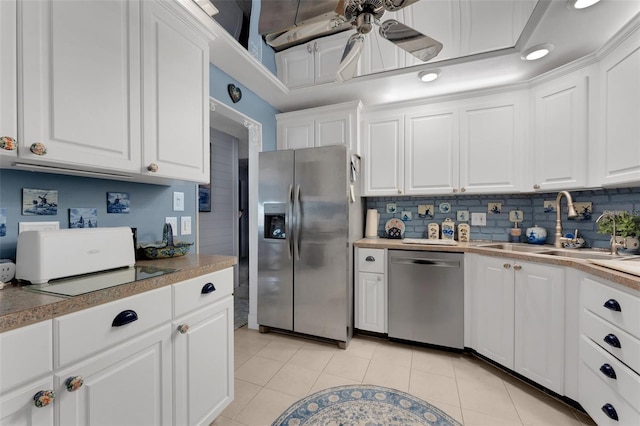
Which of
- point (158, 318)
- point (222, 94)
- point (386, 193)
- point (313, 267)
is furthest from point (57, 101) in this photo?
point (386, 193)

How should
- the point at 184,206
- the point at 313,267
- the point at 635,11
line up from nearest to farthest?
the point at 635,11 → the point at 184,206 → the point at 313,267

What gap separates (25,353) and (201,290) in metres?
0.65

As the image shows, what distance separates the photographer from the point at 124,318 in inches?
38.2

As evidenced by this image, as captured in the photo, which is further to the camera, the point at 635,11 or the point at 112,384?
the point at 635,11

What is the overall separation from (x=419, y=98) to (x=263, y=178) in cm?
178

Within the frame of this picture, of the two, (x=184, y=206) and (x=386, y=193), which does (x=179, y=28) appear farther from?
(x=386, y=193)

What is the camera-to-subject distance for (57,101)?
1.01 meters

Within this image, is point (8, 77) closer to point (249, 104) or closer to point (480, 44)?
point (249, 104)

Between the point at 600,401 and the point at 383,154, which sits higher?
the point at 383,154

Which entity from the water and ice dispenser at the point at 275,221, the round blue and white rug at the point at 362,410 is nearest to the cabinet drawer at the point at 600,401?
the round blue and white rug at the point at 362,410

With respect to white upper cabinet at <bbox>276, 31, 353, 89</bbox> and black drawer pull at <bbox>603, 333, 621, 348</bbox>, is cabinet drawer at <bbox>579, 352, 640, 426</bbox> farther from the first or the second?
white upper cabinet at <bbox>276, 31, 353, 89</bbox>

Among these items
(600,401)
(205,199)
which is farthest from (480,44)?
(205,199)

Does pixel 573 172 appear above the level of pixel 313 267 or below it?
above

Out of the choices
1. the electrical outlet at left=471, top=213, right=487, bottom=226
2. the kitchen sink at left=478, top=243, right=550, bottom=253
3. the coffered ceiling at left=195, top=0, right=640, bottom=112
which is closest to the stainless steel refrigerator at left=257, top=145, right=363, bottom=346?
the coffered ceiling at left=195, top=0, right=640, bottom=112
